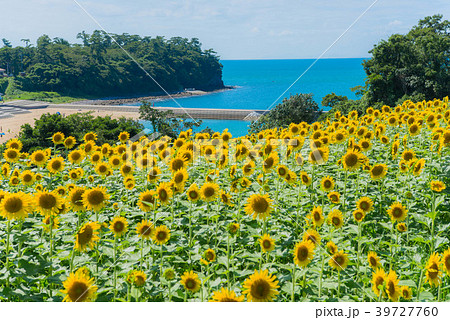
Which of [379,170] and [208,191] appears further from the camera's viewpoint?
[379,170]

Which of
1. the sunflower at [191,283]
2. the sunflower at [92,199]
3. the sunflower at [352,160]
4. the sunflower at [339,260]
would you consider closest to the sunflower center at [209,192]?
the sunflower at [92,199]

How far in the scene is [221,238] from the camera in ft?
11.1

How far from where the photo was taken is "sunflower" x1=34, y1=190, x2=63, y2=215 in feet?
9.45

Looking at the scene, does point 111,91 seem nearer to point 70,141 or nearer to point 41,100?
point 41,100

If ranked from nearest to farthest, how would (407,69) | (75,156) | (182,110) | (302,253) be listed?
(302,253)
(75,156)
(407,69)
(182,110)

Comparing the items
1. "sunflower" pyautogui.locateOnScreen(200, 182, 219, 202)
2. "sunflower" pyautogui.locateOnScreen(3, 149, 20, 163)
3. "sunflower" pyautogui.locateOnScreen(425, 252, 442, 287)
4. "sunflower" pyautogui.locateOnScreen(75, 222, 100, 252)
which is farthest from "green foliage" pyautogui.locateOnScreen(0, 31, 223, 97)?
"sunflower" pyautogui.locateOnScreen(425, 252, 442, 287)

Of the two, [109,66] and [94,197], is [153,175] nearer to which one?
[94,197]

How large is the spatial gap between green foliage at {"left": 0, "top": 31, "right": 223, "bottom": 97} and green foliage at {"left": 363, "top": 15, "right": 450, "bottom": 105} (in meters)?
54.3

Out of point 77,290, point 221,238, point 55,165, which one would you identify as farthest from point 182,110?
point 77,290

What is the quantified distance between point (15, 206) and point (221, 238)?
1675 millimetres

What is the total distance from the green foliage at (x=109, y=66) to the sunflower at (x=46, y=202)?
74.7 m

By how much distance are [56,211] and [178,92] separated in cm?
9417

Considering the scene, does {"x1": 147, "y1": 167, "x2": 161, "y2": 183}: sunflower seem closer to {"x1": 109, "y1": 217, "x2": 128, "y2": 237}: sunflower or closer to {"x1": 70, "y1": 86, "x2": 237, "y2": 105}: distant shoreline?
{"x1": 109, "y1": 217, "x2": 128, "y2": 237}: sunflower

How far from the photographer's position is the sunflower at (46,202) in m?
2.88
